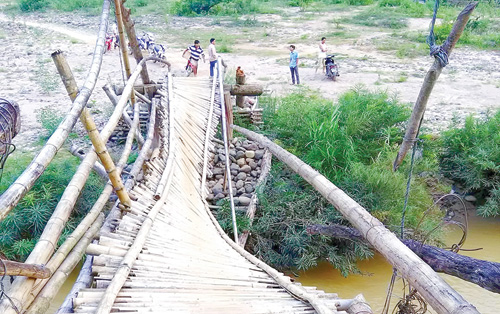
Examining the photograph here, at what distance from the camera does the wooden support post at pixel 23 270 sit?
1.67m

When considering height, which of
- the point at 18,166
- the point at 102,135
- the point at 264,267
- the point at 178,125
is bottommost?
the point at 18,166

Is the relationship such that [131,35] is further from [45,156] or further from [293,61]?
[293,61]

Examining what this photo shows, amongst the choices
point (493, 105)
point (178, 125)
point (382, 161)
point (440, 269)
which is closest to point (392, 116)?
point (382, 161)

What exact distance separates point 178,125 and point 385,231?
258cm

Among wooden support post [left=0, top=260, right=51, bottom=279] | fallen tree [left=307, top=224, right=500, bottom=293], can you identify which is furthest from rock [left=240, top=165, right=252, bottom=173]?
wooden support post [left=0, top=260, right=51, bottom=279]

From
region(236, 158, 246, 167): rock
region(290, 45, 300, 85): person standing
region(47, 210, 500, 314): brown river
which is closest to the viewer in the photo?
region(47, 210, 500, 314): brown river

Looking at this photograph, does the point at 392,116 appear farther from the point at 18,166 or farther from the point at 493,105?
the point at 18,166

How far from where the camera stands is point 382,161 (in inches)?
205

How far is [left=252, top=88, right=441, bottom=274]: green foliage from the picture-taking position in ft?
14.9

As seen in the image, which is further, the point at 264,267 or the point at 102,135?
the point at 102,135

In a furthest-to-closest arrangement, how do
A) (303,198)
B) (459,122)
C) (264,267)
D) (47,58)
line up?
(47,58) → (459,122) → (303,198) → (264,267)

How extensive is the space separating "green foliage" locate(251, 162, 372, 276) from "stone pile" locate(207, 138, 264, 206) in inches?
15.1

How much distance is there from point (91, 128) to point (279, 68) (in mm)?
8599

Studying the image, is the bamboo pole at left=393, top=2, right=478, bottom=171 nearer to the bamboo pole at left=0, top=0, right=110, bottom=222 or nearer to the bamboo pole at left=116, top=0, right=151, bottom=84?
the bamboo pole at left=0, top=0, right=110, bottom=222
